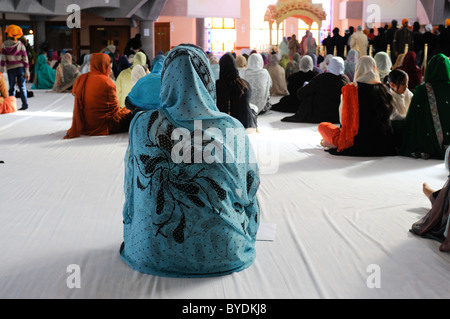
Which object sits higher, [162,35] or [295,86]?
[162,35]

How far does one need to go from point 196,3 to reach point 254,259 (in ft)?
47.0

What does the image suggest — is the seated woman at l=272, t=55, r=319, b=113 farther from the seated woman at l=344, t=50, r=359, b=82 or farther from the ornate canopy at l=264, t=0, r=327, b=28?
the ornate canopy at l=264, t=0, r=327, b=28

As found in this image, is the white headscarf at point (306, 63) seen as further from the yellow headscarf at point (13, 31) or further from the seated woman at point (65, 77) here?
the seated woman at point (65, 77)

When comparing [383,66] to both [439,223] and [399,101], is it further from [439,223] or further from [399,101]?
[439,223]

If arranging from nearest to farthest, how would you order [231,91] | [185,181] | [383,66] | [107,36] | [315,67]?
[185,181]
[231,91]
[383,66]
[315,67]
[107,36]

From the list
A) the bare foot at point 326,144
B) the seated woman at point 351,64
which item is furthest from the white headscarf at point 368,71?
the seated woman at point 351,64

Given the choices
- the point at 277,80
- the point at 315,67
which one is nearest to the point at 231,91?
the point at 315,67

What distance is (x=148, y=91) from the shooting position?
523cm

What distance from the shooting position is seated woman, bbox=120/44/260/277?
6.86ft

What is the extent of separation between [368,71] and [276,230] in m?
2.39

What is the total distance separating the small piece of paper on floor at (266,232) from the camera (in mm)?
2621

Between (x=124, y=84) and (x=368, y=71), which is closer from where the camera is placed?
(x=368, y=71)

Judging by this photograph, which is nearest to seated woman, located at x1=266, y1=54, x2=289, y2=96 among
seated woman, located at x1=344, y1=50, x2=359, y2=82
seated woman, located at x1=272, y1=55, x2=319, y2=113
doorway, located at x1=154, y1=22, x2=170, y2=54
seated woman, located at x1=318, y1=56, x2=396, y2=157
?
seated woman, located at x1=344, y1=50, x2=359, y2=82

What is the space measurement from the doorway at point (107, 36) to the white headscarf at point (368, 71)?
12.2 metres
